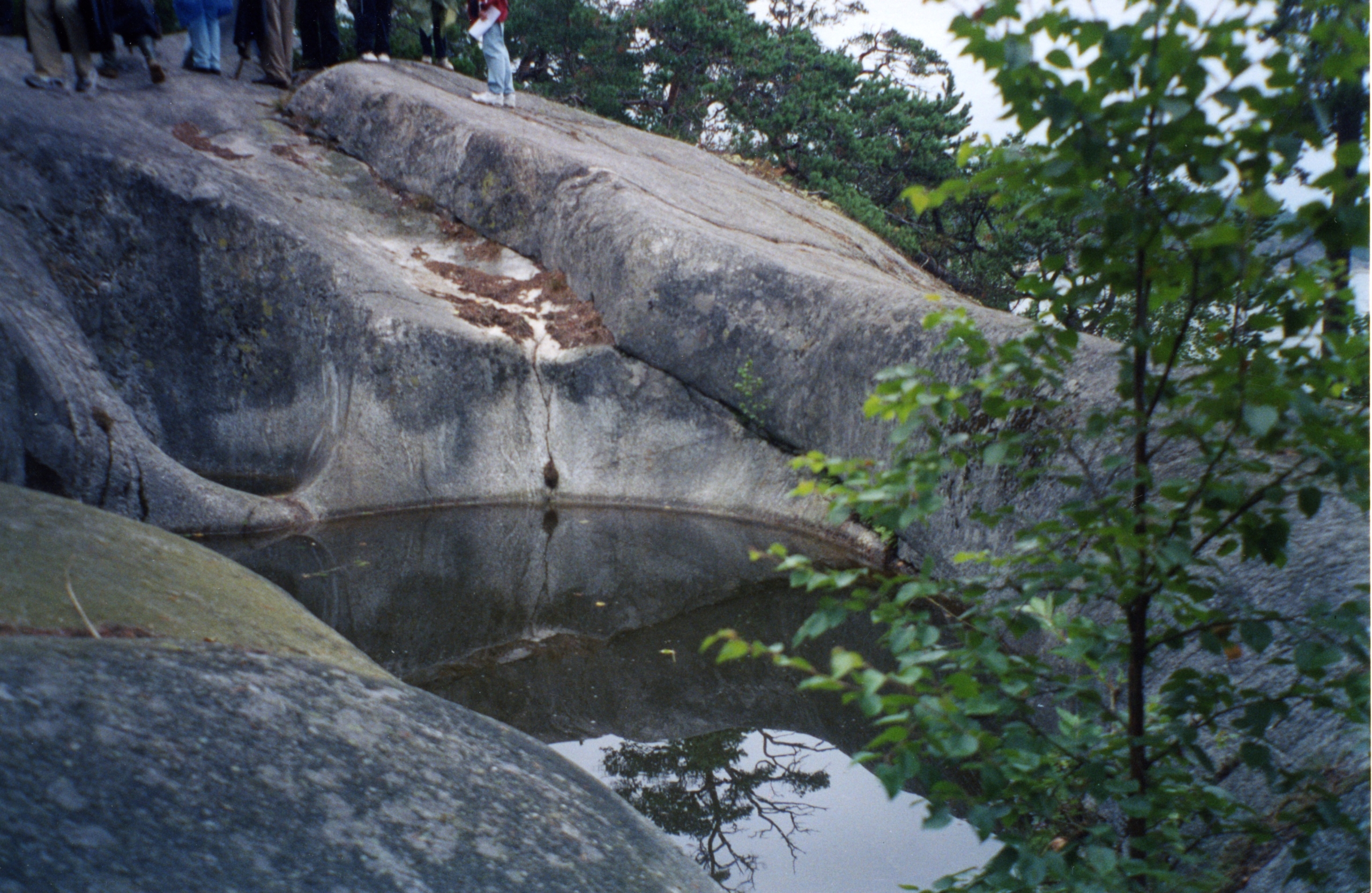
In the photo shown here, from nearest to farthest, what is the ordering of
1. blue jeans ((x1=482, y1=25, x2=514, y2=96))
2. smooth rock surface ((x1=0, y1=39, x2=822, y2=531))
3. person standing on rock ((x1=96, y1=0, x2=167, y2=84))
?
smooth rock surface ((x1=0, y1=39, x2=822, y2=531))
person standing on rock ((x1=96, y1=0, x2=167, y2=84))
blue jeans ((x1=482, y1=25, x2=514, y2=96))

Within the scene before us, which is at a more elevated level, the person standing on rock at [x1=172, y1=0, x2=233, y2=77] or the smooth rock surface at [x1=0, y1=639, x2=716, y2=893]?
the person standing on rock at [x1=172, y1=0, x2=233, y2=77]

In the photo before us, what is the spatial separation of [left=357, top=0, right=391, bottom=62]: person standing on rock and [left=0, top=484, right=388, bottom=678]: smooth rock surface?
899 centimetres

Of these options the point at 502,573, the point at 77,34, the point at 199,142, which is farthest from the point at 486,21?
the point at 502,573

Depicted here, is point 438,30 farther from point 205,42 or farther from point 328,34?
point 205,42

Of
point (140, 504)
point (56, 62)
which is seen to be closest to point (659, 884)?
point (140, 504)

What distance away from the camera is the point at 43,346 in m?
5.02

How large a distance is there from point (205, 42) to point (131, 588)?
8.83 meters

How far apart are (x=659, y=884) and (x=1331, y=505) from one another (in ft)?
6.99

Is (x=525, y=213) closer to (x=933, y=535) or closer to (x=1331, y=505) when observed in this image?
(x=933, y=535)

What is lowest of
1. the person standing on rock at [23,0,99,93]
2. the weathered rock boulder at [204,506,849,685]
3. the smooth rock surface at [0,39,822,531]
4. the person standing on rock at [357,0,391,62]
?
the weathered rock boulder at [204,506,849,685]

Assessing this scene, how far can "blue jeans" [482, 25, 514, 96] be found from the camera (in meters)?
9.29

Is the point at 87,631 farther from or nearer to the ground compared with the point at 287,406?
farther from the ground

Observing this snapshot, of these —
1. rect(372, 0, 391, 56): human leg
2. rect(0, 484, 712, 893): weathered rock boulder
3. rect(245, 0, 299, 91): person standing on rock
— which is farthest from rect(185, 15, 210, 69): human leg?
rect(0, 484, 712, 893): weathered rock boulder

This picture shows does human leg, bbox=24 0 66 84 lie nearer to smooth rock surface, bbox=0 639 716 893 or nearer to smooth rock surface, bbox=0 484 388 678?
smooth rock surface, bbox=0 484 388 678
